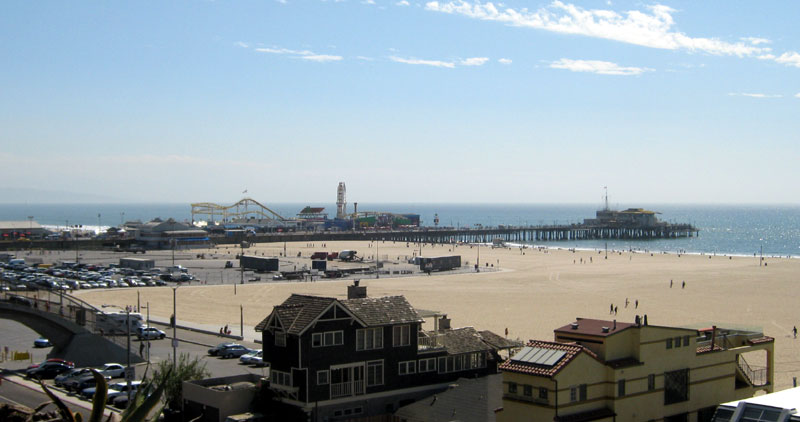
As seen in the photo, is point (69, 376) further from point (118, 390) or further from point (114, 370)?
point (118, 390)

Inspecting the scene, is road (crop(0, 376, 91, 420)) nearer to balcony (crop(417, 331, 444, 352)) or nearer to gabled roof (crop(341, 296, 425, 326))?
gabled roof (crop(341, 296, 425, 326))

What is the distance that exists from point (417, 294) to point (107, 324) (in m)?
27.9

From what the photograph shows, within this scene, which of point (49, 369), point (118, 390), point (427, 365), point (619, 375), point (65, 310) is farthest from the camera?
point (65, 310)

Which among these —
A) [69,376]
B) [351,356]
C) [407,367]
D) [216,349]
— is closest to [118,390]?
[69,376]

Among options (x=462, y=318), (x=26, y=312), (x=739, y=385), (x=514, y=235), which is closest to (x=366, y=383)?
(x=739, y=385)

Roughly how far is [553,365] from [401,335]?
625cm

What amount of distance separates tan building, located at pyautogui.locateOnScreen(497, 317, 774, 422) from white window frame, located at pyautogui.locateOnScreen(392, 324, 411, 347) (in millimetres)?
4629

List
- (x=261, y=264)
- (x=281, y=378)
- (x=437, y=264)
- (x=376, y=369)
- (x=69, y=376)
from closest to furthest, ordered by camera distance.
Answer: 1. (x=281, y=378)
2. (x=376, y=369)
3. (x=69, y=376)
4. (x=261, y=264)
5. (x=437, y=264)

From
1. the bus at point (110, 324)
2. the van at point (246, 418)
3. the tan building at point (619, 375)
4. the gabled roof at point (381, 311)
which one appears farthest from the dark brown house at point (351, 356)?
the bus at point (110, 324)

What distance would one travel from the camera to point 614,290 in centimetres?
6081

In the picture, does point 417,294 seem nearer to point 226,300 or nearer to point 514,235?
point 226,300

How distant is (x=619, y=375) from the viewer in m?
18.2

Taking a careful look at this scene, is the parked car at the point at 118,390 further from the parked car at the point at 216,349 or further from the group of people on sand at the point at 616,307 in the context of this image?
the group of people on sand at the point at 616,307

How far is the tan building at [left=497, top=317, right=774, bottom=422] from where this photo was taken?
1755 centimetres
